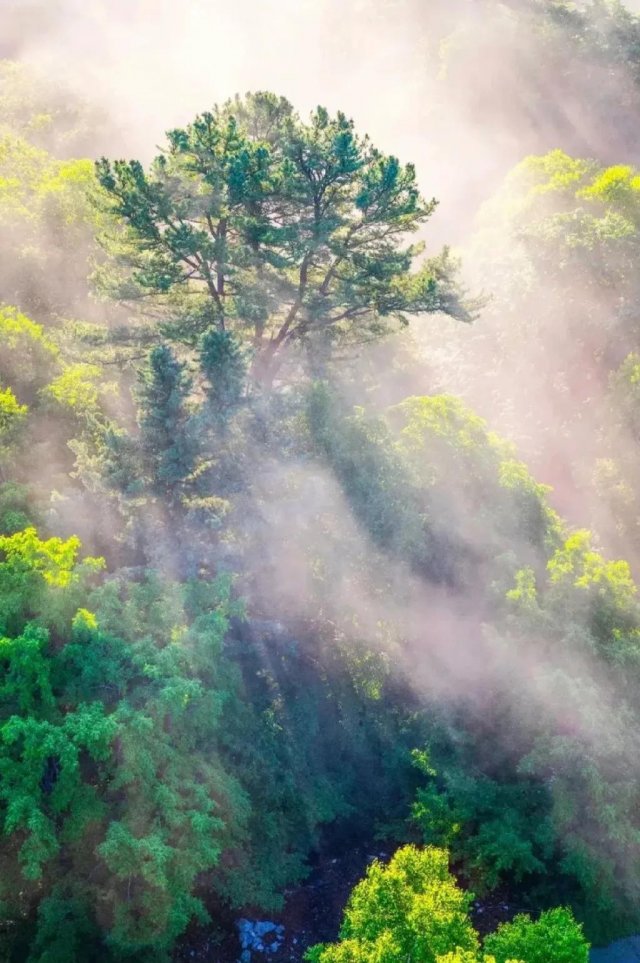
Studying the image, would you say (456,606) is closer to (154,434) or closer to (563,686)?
(563,686)

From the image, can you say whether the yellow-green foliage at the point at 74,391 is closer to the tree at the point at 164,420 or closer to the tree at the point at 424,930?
the tree at the point at 164,420

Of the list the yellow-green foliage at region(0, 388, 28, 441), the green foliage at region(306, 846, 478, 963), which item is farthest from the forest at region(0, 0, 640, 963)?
the yellow-green foliage at region(0, 388, 28, 441)

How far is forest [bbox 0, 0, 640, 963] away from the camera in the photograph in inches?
620

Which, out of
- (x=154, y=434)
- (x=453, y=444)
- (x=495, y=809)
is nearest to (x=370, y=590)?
(x=453, y=444)

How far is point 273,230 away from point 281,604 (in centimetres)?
1358

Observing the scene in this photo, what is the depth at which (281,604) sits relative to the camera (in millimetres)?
24000

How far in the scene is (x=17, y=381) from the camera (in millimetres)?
25281

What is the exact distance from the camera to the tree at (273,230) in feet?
72.4

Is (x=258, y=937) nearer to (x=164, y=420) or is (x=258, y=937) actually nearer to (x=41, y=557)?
(x=41, y=557)

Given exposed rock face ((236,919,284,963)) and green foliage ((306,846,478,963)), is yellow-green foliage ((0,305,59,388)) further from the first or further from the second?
green foliage ((306,846,478,963))

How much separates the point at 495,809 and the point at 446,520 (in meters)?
9.58

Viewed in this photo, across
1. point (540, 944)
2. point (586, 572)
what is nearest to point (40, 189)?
point (586, 572)

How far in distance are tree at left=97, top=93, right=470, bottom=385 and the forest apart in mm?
128

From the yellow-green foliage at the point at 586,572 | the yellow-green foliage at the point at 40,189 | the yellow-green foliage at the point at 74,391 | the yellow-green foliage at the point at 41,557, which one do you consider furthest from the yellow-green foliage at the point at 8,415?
the yellow-green foliage at the point at 586,572
